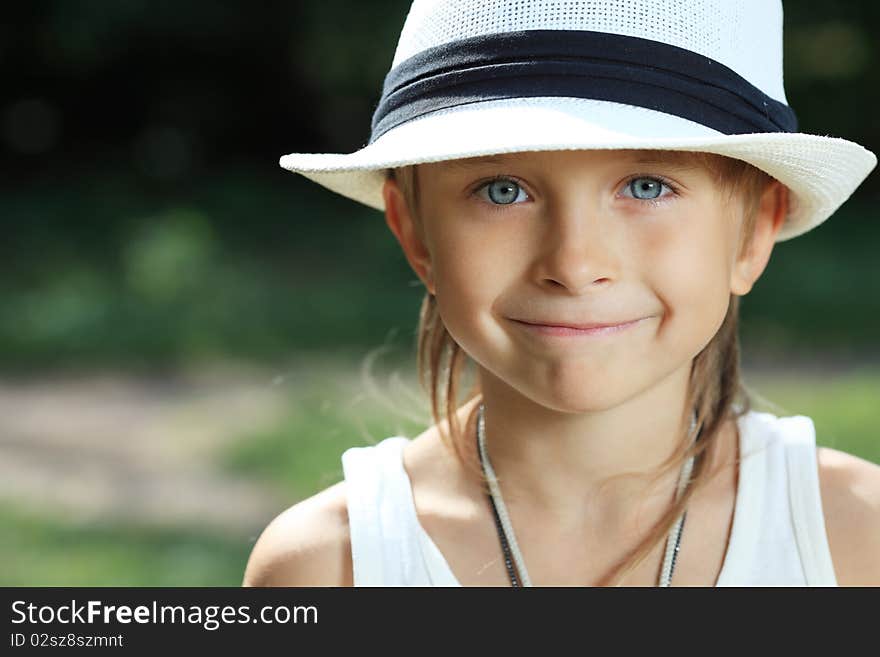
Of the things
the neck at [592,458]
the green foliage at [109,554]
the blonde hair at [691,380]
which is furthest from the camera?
the green foliage at [109,554]

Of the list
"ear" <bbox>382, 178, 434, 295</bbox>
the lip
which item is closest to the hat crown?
"ear" <bbox>382, 178, 434, 295</bbox>

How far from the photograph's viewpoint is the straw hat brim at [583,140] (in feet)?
4.85

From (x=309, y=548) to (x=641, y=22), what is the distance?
2.80 feet

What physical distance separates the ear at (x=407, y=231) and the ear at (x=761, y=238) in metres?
0.42

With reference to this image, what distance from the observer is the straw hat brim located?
148 centimetres

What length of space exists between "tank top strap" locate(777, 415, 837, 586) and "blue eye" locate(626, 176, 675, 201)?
1.67 ft

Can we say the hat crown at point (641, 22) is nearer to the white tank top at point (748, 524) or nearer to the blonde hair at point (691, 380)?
the blonde hair at point (691, 380)

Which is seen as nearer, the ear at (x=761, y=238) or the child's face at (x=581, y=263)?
the child's face at (x=581, y=263)

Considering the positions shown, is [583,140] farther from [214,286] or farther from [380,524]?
[214,286]

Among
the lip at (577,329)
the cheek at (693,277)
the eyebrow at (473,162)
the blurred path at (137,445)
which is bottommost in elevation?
the lip at (577,329)

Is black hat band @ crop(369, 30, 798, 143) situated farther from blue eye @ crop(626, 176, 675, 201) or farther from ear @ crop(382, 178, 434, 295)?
ear @ crop(382, 178, 434, 295)

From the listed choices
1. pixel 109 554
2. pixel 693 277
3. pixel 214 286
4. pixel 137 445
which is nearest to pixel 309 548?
pixel 693 277

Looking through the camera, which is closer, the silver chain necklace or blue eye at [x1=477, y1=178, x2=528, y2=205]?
blue eye at [x1=477, y1=178, x2=528, y2=205]


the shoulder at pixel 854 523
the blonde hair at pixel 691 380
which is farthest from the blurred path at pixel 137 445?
the shoulder at pixel 854 523
